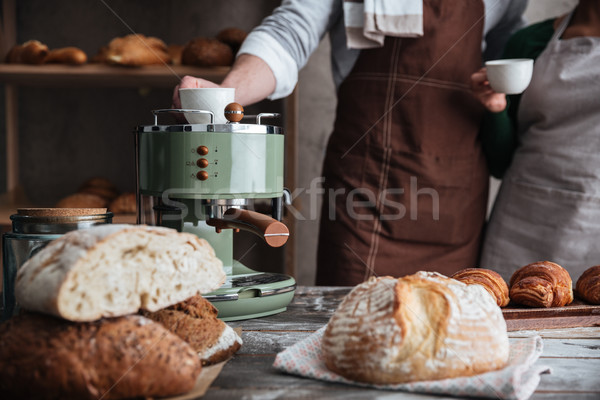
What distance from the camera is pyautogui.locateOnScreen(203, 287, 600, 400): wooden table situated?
24.7 inches

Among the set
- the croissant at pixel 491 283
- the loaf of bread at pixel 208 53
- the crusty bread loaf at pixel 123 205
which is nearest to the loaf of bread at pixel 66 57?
the loaf of bread at pixel 208 53

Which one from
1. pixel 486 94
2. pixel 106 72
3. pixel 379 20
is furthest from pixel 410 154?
pixel 106 72

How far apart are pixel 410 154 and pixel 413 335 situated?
45.5 inches

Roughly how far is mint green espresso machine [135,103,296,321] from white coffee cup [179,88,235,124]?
0.03 m

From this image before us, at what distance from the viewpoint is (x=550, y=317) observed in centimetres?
92

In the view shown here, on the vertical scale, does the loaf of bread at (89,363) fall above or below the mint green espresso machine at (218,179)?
below

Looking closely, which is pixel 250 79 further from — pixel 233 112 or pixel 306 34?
pixel 233 112

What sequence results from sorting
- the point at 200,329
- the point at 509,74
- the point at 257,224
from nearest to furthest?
the point at 200,329 → the point at 257,224 → the point at 509,74

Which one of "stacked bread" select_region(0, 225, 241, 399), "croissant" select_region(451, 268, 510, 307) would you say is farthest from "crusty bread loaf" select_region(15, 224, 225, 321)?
"croissant" select_region(451, 268, 510, 307)

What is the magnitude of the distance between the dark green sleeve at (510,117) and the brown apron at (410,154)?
4 cm

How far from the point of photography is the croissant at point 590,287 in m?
0.97

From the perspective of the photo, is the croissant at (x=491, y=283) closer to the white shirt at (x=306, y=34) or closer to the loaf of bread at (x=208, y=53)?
the white shirt at (x=306, y=34)

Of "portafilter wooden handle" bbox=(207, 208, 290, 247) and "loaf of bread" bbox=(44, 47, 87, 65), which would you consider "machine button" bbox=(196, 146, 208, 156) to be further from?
"loaf of bread" bbox=(44, 47, 87, 65)

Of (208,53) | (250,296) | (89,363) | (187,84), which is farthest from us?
(208,53)
